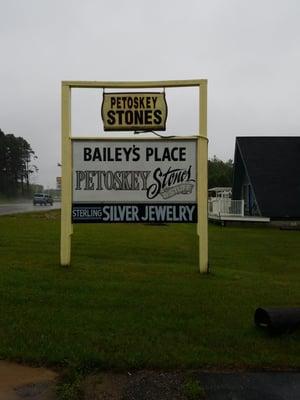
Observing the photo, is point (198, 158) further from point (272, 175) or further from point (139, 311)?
point (272, 175)

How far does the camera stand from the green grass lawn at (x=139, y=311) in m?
5.39

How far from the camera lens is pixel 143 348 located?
5.56 metres

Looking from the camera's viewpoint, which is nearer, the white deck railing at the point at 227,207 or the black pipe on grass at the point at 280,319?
the black pipe on grass at the point at 280,319

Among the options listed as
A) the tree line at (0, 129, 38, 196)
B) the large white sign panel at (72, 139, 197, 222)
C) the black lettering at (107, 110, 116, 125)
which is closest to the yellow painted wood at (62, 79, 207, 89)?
the black lettering at (107, 110, 116, 125)

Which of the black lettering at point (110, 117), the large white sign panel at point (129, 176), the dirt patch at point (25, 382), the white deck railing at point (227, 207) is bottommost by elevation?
the dirt patch at point (25, 382)

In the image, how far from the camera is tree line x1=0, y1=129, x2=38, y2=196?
386 ft

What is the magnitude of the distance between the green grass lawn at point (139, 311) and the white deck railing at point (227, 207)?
18.7 m

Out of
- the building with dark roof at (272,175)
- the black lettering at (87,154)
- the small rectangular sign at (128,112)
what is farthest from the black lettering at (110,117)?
the building with dark roof at (272,175)

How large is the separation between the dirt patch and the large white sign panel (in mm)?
5432

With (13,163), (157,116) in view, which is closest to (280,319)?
(157,116)

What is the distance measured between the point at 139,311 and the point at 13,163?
120m

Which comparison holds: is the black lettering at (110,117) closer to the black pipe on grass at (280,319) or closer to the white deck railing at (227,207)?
the black pipe on grass at (280,319)

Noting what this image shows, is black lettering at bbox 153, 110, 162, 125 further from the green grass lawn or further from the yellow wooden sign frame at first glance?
the green grass lawn

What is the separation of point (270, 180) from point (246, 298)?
81.1 ft
